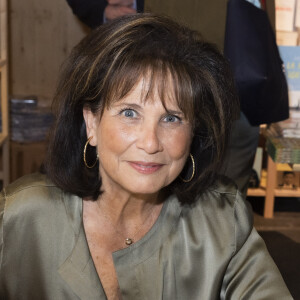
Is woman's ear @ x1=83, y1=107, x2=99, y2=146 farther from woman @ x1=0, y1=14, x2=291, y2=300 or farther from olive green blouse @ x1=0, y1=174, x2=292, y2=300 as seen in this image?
olive green blouse @ x1=0, y1=174, x2=292, y2=300

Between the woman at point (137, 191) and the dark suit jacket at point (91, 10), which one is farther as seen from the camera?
the dark suit jacket at point (91, 10)

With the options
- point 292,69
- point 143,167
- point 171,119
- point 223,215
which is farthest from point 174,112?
point 292,69

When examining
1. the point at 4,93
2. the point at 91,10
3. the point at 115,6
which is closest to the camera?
the point at 115,6

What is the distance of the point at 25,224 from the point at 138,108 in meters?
0.43

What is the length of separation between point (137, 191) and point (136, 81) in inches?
10.5

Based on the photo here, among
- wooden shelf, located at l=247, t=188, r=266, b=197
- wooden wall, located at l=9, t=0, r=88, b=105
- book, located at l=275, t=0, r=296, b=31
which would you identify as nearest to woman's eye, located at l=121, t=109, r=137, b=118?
book, located at l=275, t=0, r=296, b=31

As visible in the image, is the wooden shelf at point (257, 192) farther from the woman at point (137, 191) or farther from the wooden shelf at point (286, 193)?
the woman at point (137, 191)

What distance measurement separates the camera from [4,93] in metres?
3.25

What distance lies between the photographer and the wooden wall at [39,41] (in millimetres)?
3719

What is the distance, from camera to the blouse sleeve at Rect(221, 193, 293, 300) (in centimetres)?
145

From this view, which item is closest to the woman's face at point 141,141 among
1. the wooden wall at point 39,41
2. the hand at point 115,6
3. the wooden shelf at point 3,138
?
the hand at point 115,6

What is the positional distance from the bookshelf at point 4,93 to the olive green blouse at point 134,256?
1.65m

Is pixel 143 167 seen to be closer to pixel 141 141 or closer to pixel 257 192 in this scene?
pixel 141 141

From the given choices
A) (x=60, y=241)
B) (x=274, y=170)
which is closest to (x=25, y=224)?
(x=60, y=241)
